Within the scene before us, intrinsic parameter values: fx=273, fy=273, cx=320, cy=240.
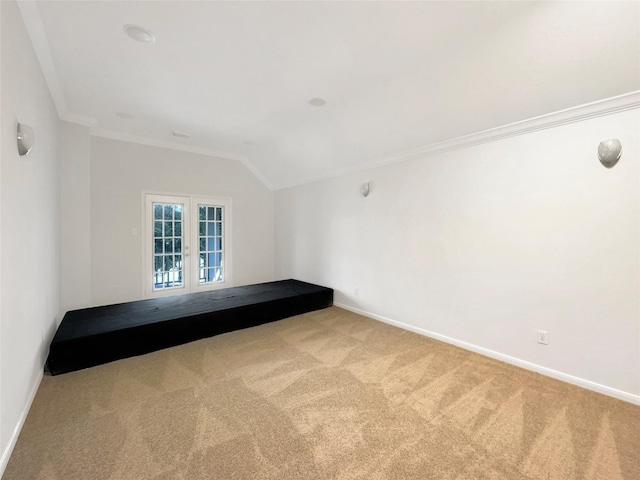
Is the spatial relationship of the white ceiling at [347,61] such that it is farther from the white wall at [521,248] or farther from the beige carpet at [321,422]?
the beige carpet at [321,422]

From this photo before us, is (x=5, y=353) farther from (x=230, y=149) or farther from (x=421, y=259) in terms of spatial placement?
(x=230, y=149)

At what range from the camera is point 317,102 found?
3131 mm

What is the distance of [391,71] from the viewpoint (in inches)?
99.0

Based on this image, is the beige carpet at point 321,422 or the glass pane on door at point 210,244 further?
the glass pane on door at point 210,244

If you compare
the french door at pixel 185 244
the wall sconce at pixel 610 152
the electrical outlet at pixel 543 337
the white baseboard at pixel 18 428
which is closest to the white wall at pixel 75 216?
Answer: the french door at pixel 185 244

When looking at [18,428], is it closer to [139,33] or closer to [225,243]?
[139,33]

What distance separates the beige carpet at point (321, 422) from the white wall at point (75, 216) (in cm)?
158

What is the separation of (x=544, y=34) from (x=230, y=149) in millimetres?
4548

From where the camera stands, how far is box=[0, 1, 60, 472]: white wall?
1.58 metres

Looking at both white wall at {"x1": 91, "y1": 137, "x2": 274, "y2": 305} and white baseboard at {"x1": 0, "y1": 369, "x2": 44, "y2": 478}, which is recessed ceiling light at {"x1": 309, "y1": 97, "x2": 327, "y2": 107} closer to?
white wall at {"x1": 91, "y1": 137, "x2": 274, "y2": 305}

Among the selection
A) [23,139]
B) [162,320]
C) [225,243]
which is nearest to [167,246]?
[225,243]

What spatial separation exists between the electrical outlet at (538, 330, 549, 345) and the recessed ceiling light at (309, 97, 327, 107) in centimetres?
324

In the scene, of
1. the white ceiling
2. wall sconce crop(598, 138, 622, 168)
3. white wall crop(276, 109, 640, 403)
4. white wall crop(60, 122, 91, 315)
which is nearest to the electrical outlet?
white wall crop(276, 109, 640, 403)

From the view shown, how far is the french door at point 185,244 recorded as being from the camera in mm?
4645
